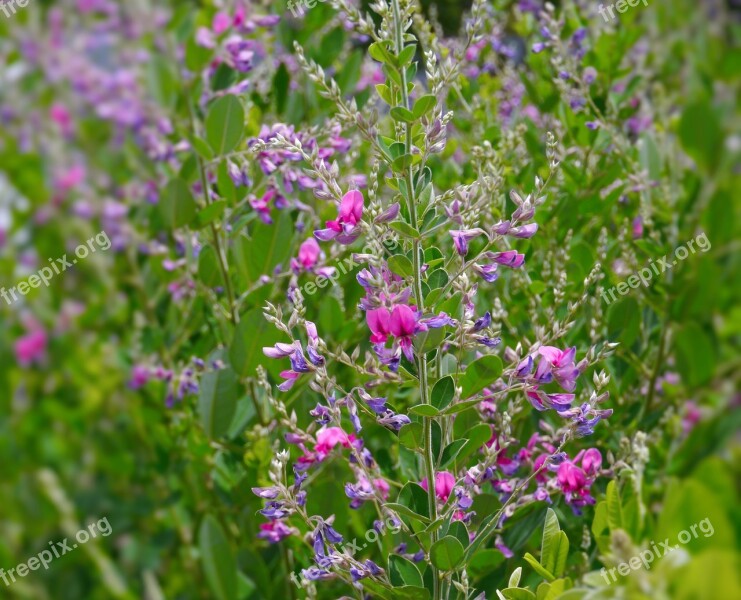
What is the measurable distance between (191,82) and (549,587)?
4.17 ft

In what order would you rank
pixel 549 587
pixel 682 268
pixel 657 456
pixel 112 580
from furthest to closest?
1. pixel 112 580
2. pixel 682 268
3. pixel 657 456
4. pixel 549 587

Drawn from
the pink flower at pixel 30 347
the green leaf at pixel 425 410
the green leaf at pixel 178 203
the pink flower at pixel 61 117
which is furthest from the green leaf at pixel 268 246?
the pink flower at pixel 61 117

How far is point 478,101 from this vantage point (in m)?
1.67

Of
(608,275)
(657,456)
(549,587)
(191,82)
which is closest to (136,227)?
(191,82)

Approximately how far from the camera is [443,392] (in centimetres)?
86

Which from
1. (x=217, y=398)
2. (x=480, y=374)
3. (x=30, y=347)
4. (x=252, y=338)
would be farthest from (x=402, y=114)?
(x=30, y=347)

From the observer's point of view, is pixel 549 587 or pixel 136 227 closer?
pixel 549 587

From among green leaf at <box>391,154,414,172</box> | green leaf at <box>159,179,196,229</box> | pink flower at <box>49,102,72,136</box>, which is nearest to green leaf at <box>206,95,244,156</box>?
green leaf at <box>159,179,196,229</box>

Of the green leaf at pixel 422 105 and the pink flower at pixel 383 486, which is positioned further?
the pink flower at pixel 383 486

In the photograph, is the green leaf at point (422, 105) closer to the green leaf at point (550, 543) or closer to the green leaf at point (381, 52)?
the green leaf at point (381, 52)

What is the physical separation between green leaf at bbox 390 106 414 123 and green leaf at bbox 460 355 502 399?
250 mm

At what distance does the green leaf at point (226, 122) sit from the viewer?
133cm

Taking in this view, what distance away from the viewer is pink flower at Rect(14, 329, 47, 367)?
2809 millimetres

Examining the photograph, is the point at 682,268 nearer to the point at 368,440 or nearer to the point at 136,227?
the point at 368,440
